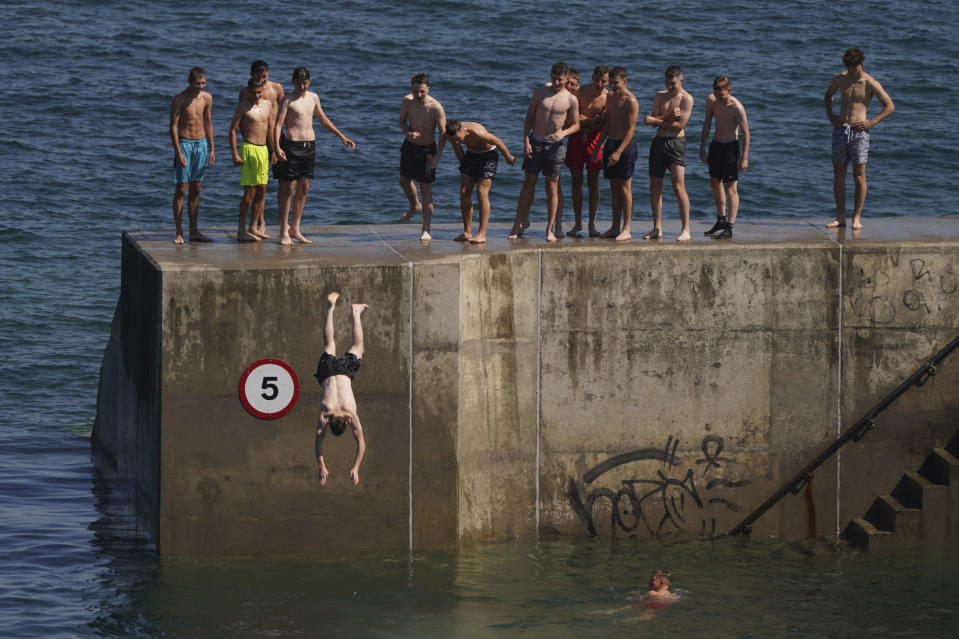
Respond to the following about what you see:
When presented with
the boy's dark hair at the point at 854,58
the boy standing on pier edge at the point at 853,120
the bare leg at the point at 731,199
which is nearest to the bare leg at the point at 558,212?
the bare leg at the point at 731,199

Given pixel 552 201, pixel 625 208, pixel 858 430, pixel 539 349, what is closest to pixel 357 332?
pixel 539 349

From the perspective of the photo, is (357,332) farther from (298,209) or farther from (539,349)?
(298,209)

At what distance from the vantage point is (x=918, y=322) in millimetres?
18438

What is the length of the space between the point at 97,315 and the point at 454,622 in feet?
52.2

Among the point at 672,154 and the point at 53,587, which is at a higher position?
the point at 672,154

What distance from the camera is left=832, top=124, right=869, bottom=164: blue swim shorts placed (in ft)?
63.9

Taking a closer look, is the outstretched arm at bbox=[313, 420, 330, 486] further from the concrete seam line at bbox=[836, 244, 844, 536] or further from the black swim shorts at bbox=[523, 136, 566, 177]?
the concrete seam line at bbox=[836, 244, 844, 536]

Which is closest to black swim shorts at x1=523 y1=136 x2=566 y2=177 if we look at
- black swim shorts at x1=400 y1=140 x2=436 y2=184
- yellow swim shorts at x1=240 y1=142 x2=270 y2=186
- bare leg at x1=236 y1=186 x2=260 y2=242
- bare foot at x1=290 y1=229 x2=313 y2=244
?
black swim shorts at x1=400 y1=140 x2=436 y2=184

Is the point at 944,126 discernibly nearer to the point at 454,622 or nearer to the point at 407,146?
the point at 407,146

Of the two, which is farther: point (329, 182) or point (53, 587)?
point (329, 182)

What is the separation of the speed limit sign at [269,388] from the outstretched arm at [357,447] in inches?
28.2

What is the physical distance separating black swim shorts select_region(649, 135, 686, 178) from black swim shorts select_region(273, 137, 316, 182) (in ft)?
14.1

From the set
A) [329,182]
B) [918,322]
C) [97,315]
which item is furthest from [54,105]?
[918,322]

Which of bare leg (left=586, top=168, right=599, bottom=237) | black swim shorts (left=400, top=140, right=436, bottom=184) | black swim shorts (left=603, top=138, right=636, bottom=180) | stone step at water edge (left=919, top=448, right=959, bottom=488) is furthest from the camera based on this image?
bare leg (left=586, top=168, right=599, bottom=237)
